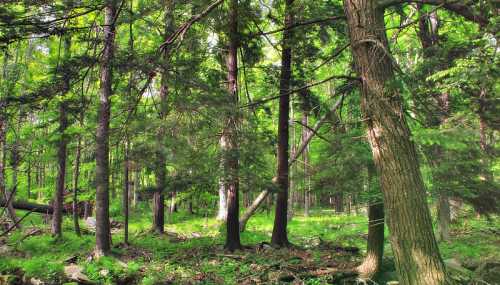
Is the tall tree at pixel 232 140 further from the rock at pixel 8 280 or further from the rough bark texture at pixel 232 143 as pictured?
the rock at pixel 8 280

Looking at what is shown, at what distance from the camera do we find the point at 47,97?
5020 millimetres

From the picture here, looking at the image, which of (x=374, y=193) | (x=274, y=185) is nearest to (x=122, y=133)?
(x=274, y=185)

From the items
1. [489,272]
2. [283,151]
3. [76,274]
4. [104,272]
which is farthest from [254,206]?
[489,272]

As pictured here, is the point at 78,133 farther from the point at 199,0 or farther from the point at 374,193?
the point at 374,193

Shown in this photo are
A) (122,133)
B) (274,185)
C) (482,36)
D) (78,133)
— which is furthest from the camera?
(78,133)

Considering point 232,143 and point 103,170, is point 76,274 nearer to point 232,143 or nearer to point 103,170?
point 103,170

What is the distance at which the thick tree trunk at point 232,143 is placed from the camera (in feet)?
22.3

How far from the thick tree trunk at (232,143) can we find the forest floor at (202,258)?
2.37 ft

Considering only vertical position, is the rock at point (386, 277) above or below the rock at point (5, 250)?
below

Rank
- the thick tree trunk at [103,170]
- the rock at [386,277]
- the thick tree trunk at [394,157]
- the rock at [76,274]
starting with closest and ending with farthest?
the thick tree trunk at [394,157]
the rock at [386,277]
the rock at [76,274]
the thick tree trunk at [103,170]

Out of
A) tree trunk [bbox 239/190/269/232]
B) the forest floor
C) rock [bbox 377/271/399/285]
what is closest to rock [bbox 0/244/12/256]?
the forest floor

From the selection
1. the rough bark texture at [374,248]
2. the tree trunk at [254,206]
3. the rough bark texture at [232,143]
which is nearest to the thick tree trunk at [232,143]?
the rough bark texture at [232,143]

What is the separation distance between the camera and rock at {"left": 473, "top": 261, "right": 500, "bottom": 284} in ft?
19.9

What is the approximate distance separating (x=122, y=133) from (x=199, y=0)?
2.59 metres
